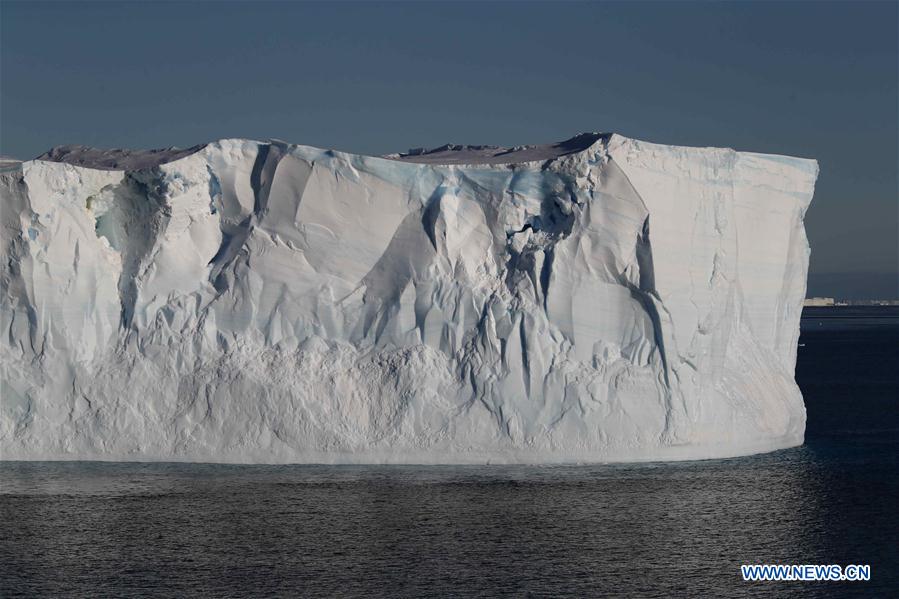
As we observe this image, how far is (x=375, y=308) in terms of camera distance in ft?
72.9

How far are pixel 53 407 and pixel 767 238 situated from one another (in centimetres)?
1378

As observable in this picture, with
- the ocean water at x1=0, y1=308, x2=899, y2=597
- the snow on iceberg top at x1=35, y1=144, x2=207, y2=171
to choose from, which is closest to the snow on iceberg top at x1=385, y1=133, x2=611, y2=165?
the snow on iceberg top at x1=35, y1=144, x2=207, y2=171

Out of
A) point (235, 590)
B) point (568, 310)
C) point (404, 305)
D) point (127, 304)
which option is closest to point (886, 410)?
point (568, 310)

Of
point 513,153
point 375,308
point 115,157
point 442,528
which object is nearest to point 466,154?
point 513,153

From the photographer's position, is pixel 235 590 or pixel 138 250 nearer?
pixel 235 590

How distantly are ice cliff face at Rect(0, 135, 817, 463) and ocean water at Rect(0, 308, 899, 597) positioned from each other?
26.3 inches

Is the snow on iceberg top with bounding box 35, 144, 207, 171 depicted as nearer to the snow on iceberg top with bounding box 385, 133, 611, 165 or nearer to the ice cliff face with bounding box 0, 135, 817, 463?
the ice cliff face with bounding box 0, 135, 817, 463

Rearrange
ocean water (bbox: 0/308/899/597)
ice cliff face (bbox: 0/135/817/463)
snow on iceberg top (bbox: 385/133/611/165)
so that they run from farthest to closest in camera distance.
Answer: snow on iceberg top (bbox: 385/133/611/165) < ice cliff face (bbox: 0/135/817/463) < ocean water (bbox: 0/308/899/597)

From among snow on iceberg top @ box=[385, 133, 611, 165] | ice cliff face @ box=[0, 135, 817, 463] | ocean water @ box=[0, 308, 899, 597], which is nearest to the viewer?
ocean water @ box=[0, 308, 899, 597]

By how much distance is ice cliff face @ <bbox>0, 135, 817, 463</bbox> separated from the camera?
21.5 metres

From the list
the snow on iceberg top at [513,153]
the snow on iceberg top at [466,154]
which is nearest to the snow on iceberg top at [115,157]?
the snow on iceberg top at [466,154]

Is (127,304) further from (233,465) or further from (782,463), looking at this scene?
(782,463)

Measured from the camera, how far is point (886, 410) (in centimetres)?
3162

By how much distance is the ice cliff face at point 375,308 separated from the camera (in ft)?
70.6
